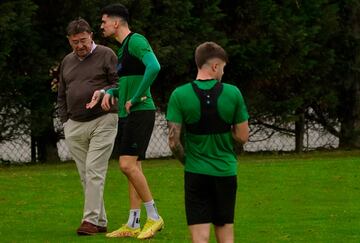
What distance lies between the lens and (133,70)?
9664 millimetres

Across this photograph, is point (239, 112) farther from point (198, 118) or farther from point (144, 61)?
point (144, 61)

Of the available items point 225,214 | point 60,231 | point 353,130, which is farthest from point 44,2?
point 225,214

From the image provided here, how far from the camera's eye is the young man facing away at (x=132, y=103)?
9.59 metres

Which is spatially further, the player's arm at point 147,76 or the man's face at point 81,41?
the man's face at point 81,41

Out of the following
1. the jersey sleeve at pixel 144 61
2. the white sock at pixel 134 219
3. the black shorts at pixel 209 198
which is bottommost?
the white sock at pixel 134 219

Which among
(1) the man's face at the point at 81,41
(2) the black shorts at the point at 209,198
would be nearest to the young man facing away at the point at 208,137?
(2) the black shorts at the point at 209,198

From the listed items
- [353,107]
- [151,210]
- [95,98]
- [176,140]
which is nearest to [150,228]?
[151,210]

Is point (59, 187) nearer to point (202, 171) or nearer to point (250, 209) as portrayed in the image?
point (250, 209)

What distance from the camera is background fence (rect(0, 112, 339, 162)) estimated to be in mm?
19094

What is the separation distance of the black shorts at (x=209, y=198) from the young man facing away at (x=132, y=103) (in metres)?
2.34

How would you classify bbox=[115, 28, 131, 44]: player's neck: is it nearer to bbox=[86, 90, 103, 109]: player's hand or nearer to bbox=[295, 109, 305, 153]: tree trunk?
bbox=[86, 90, 103, 109]: player's hand

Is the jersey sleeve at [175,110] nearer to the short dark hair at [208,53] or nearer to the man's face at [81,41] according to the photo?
the short dark hair at [208,53]

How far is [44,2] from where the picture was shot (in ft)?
59.3

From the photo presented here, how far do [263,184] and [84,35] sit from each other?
545 cm
